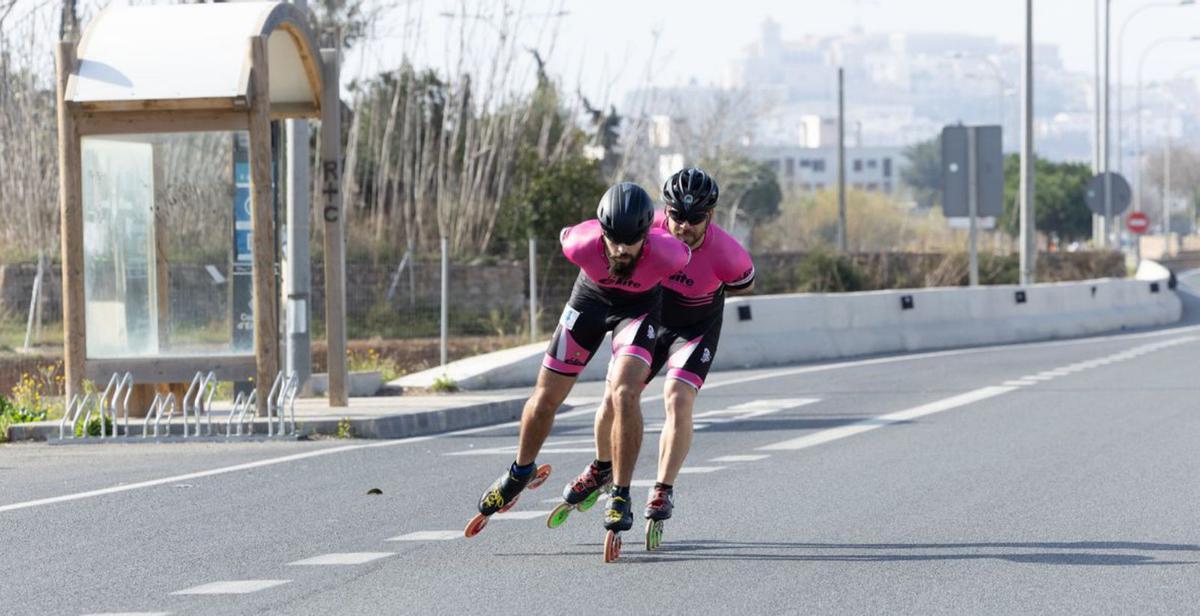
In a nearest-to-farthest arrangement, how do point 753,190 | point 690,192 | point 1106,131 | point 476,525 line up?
point 690,192 → point 476,525 → point 1106,131 → point 753,190

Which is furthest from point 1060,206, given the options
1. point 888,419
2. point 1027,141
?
point 888,419

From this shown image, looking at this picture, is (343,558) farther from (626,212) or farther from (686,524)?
(626,212)

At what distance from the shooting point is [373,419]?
1421 centimetres

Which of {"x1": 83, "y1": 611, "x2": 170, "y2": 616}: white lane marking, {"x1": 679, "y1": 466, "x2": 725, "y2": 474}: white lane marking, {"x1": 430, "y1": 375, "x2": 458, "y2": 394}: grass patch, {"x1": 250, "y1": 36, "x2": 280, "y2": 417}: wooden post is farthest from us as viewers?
{"x1": 430, "y1": 375, "x2": 458, "y2": 394}: grass patch

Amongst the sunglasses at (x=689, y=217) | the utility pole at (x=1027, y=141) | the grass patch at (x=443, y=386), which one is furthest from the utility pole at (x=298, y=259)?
the utility pole at (x=1027, y=141)

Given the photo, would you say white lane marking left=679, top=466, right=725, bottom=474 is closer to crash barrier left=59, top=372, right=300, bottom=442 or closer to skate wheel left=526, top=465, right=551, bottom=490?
skate wheel left=526, top=465, right=551, bottom=490

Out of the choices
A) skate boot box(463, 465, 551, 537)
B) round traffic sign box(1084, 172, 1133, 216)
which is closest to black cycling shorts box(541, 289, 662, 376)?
skate boot box(463, 465, 551, 537)

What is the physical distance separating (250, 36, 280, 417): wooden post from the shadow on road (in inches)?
247

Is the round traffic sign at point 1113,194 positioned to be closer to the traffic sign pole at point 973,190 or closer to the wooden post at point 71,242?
the traffic sign pole at point 973,190

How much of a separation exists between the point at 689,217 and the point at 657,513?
1269mm

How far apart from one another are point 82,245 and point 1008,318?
17.2 metres

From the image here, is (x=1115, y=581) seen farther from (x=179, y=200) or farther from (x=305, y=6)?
(x=305, y=6)

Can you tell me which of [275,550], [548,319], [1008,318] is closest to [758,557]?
[275,550]

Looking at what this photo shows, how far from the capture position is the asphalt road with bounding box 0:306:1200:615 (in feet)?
23.7
